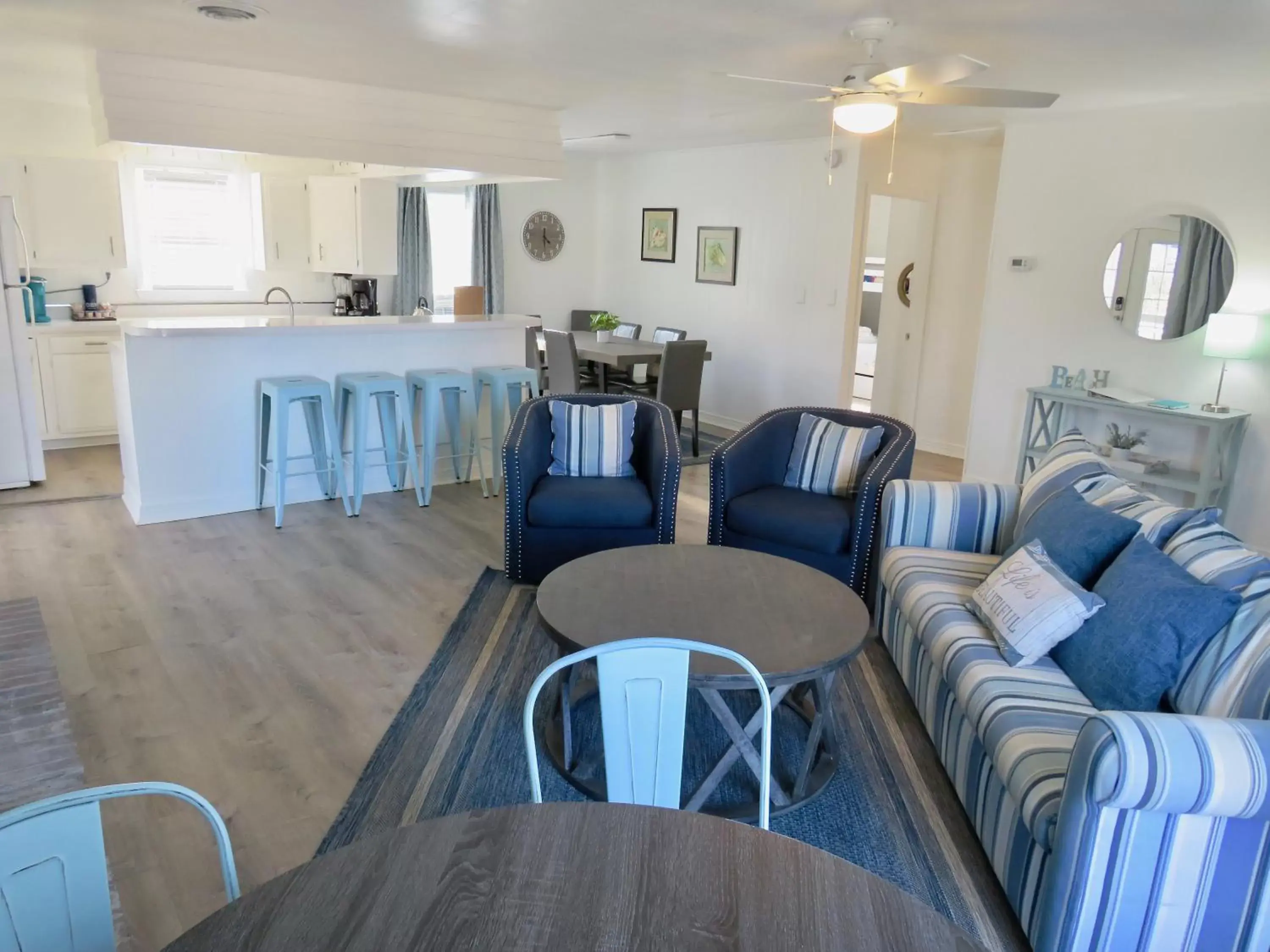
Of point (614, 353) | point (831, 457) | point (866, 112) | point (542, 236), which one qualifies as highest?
point (866, 112)

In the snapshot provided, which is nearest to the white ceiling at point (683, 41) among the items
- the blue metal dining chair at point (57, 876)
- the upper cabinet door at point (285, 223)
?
the upper cabinet door at point (285, 223)

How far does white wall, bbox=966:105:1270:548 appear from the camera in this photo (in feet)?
15.0

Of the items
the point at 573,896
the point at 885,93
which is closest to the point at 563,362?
the point at 885,93

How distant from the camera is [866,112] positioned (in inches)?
133

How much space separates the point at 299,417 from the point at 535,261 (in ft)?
13.4

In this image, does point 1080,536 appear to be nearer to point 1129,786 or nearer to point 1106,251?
point 1129,786

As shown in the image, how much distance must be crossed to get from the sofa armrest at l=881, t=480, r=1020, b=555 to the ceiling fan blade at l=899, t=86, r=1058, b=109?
1.46 metres

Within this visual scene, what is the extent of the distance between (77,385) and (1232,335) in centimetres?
705

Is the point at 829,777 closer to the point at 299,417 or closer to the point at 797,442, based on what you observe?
the point at 797,442

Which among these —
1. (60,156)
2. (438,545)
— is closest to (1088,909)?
(438,545)

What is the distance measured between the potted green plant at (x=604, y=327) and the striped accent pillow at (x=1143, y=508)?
460 centimetres

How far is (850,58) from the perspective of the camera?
3.84 m

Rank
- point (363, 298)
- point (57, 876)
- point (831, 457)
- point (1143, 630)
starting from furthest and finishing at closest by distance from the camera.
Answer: point (363, 298) → point (831, 457) → point (1143, 630) → point (57, 876)

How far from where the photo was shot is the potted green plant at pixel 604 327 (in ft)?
23.6
